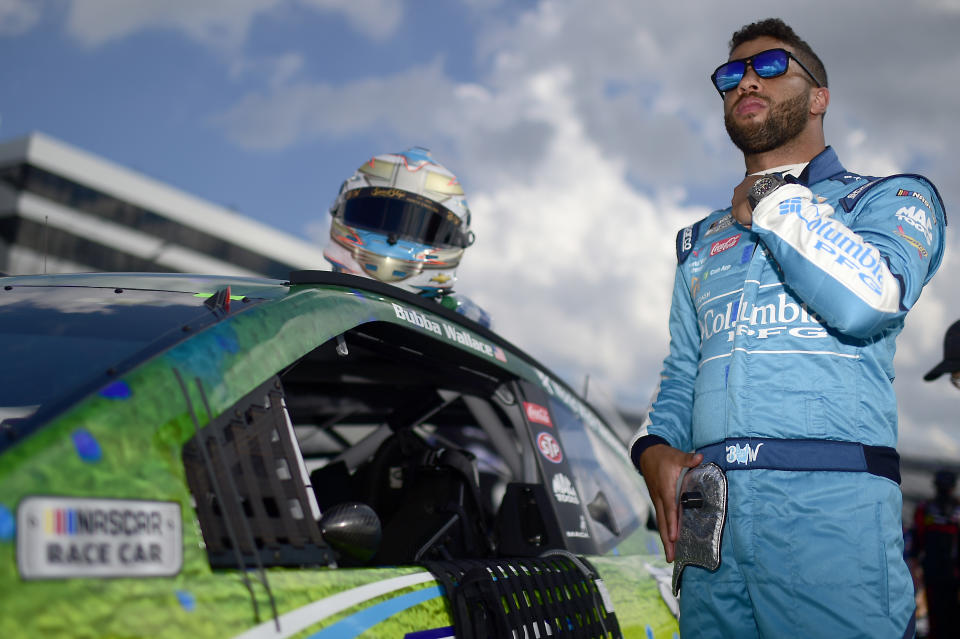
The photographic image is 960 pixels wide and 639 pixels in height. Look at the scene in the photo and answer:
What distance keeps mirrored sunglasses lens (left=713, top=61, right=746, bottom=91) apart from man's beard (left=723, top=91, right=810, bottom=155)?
0.39 ft

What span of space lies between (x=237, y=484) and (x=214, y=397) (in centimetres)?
20

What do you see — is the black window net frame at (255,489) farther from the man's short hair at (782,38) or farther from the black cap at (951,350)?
the black cap at (951,350)

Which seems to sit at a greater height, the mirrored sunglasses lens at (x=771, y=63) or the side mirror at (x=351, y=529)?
the mirrored sunglasses lens at (x=771, y=63)

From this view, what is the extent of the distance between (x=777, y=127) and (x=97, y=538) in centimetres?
171

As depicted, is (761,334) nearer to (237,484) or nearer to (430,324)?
(430,324)

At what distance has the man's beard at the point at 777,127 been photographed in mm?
2141

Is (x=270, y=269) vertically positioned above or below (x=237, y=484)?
above

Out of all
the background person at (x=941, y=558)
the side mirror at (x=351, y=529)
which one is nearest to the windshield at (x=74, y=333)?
the side mirror at (x=351, y=529)

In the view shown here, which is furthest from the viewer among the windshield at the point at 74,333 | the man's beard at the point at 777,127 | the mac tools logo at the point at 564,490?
the mac tools logo at the point at 564,490

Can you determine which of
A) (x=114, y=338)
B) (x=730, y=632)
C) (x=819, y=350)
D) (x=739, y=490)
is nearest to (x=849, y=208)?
(x=819, y=350)

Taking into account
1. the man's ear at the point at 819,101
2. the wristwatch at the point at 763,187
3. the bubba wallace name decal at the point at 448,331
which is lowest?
the bubba wallace name decal at the point at 448,331

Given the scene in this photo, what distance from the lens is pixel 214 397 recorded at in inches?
60.5

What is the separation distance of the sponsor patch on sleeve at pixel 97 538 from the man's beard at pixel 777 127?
155 centimetres

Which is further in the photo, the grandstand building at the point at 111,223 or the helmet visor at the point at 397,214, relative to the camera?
the grandstand building at the point at 111,223
